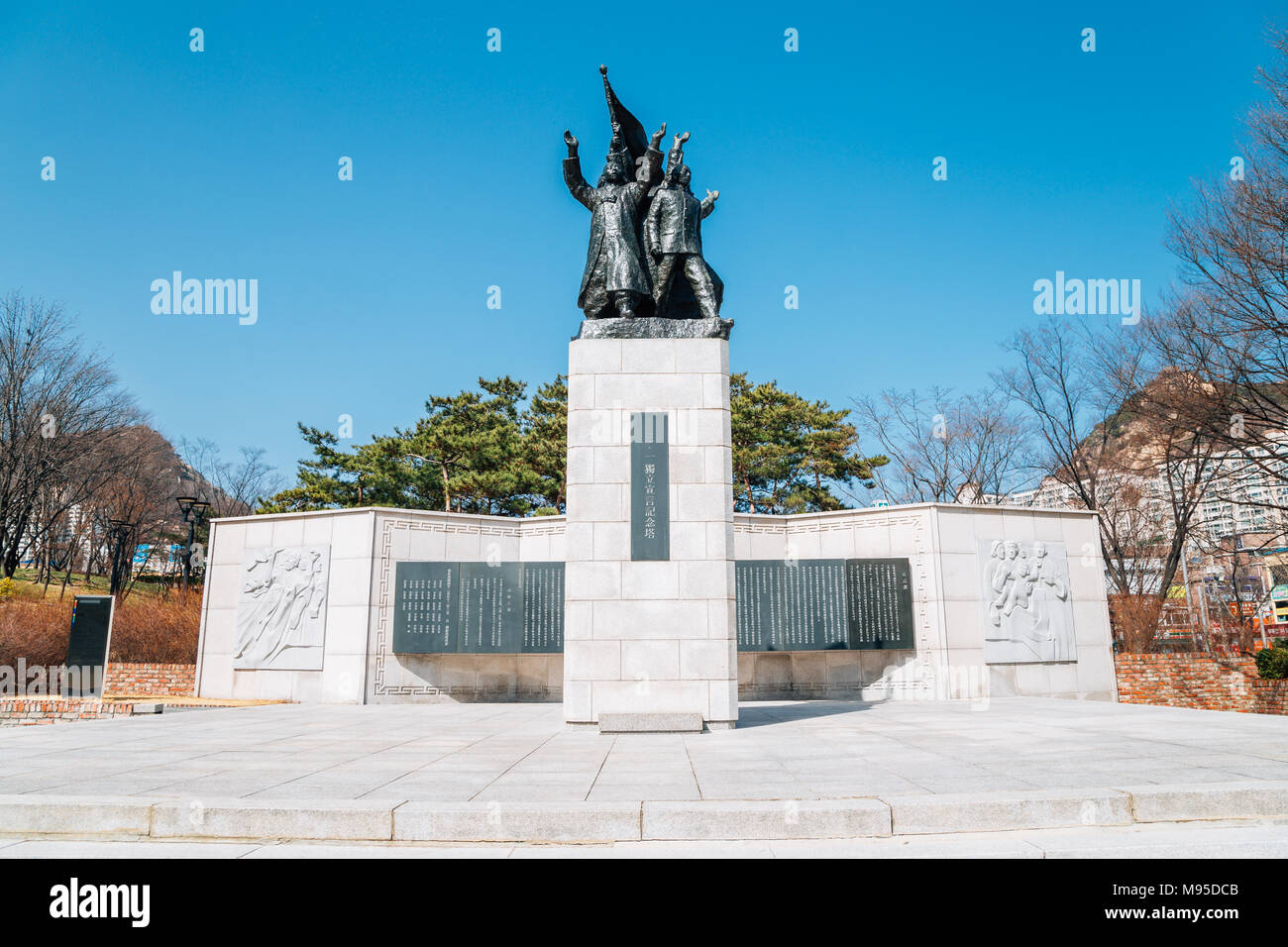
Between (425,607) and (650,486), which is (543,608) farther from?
(650,486)

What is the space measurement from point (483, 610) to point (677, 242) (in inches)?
283

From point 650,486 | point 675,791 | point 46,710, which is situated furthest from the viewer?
point 46,710

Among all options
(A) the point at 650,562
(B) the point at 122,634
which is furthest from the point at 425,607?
(B) the point at 122,634

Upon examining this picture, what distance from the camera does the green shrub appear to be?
17.3 metres

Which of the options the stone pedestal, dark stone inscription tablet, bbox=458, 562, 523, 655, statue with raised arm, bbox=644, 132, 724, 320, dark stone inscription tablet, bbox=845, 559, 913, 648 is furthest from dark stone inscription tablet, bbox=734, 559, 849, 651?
statue with raised arm, bbox=644, 132, 724, 320

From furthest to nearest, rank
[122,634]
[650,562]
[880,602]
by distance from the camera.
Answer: [122,634], [880,602], [650,562]

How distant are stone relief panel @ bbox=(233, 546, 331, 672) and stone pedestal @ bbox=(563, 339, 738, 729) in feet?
23.2

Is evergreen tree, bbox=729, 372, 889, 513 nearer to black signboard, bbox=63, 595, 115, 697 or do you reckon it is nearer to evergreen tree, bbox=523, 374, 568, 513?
evergreen tree, bbox=523, 374, 568, 513

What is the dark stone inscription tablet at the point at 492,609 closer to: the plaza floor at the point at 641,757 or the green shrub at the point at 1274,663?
the plaza floor at the point at 641,757

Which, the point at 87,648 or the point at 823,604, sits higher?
the point at 823,604

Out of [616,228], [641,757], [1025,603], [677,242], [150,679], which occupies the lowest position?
[150,679]

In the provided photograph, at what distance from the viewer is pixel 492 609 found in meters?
13.1
